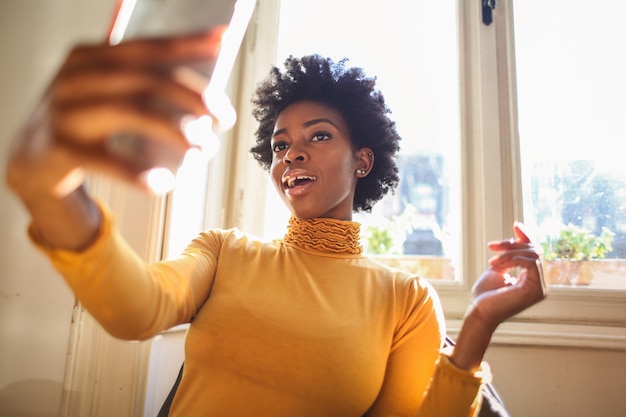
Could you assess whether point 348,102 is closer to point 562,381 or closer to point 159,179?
point 159,179

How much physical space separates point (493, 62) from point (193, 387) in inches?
59.1

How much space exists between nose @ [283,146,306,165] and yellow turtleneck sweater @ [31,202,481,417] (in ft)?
0.74

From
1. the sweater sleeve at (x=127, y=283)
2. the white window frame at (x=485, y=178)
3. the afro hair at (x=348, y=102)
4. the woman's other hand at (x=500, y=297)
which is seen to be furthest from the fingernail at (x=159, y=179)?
the white window frame at (x=485, y=178)

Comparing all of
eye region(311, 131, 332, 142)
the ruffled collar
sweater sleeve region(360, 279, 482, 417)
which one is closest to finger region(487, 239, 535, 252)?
sweater sleeve region(360, 279, 482, 417)

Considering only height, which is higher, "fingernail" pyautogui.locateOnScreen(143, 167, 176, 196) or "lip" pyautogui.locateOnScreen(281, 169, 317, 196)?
"lip" pyautogui.locateOnScreen(281, 169, 317, 196)

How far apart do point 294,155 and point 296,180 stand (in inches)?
2.4

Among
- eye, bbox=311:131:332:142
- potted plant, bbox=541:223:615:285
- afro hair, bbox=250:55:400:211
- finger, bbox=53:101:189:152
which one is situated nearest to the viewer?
finger, bbox=53:101:189:152

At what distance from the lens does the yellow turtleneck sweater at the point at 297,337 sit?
2.43 ft

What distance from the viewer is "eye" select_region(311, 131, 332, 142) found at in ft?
3.42

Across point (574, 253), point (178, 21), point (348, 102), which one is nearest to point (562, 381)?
point (574, 253)

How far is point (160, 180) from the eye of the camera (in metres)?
0.35

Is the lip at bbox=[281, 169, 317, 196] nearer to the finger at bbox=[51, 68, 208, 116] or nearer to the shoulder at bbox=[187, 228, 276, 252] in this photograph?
the shoulder at bbox=[187, 228, 276, 252]

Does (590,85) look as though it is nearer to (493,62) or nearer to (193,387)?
(493,62)

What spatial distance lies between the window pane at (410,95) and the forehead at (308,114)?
59cm
